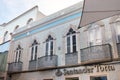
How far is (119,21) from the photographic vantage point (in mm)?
9328

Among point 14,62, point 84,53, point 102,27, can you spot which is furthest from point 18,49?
point 102,27

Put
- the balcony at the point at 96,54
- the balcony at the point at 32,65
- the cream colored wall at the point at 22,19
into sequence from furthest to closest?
the cream colored wall at the point at 22,19 → the balcony at the point at 32,65 → the balcony at the point at 96,54

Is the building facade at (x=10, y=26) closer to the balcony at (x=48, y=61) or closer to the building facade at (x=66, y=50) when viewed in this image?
the building facade at (x=66, y=50)

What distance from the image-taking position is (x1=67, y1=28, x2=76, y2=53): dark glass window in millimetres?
11230

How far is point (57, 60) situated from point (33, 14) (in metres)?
8.91

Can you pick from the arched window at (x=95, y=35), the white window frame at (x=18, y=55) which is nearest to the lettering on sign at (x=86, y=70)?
the arched window at (x=95, y=35)

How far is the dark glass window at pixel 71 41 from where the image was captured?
11230 mm

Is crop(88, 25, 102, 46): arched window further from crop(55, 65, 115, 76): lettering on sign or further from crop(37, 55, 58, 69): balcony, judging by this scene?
crop(37, 55, 58, 69): balcony

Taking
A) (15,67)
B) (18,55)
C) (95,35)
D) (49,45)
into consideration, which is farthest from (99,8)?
(18,55)

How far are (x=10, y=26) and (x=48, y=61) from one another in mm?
12400

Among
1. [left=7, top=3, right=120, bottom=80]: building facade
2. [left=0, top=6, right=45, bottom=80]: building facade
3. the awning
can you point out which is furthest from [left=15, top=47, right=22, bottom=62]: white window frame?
the awning

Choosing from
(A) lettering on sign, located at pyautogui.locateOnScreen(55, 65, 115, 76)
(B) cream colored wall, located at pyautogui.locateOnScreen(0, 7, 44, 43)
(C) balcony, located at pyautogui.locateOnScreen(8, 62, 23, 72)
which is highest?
(B) cream colored wall, located at pyautogui.locateOnScreen(0, 7, 44, 43)

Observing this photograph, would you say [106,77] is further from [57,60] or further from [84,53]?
[57,60]

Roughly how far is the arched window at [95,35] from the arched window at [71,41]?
1339 millimetres
